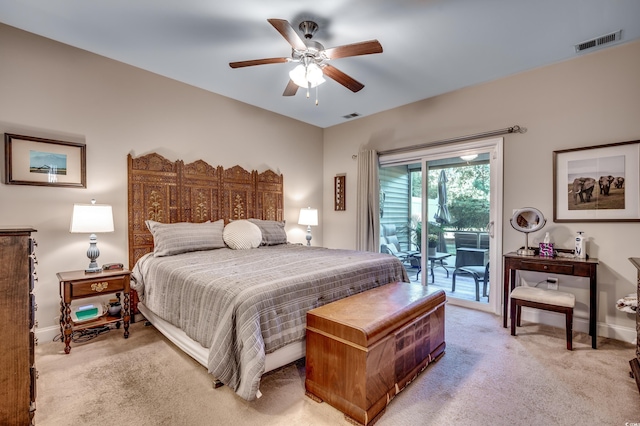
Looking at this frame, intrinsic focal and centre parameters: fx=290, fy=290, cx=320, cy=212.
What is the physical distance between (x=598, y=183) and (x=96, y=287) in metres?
4.86

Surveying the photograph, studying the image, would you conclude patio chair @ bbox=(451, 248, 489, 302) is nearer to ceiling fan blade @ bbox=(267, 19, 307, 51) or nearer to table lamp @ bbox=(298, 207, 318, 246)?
table lamp @ bbox=(298, 207, 318, 246)

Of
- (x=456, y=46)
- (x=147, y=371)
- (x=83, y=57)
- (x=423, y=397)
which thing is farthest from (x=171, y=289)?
(x=456, y=46)

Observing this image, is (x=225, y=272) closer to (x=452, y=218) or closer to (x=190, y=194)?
Answer: (x=190, y=194)

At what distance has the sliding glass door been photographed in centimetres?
359

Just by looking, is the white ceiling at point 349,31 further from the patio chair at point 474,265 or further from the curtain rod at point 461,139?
the patio chair at point 474,265

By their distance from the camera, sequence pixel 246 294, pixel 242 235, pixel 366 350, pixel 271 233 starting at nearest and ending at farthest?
pixel 366 350
pixel 246 294
pixel 242 235
pixel 271 233

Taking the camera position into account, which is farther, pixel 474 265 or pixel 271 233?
pixel 271 233

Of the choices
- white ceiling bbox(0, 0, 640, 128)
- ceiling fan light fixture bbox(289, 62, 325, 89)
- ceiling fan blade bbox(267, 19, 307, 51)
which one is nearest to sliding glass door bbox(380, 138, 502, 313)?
white ceiling bbox(0, 0, 640, 128)

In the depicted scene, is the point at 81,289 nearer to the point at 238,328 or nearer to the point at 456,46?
the point at 238,328

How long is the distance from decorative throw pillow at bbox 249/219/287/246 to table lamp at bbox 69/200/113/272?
1672 millimetres

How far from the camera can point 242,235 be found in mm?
3531

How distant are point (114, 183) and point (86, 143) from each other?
0.45 metres

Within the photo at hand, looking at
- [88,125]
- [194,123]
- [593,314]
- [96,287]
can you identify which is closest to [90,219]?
[96,287]

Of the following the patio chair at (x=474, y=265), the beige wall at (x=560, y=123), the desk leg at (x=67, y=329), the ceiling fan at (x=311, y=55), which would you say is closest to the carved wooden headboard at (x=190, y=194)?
the desk leg at (x=67, y=329)
